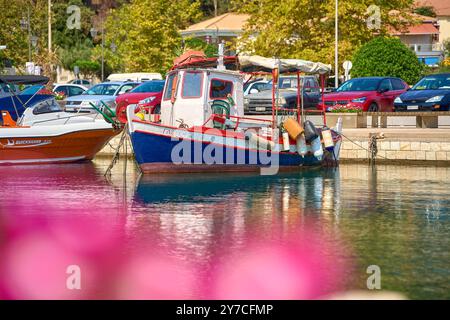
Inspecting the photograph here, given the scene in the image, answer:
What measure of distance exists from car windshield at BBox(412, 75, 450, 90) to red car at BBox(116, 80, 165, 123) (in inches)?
350

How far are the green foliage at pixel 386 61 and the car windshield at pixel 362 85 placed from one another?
10.7m

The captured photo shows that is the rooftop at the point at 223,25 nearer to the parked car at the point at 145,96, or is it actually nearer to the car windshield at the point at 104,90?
the car windshield at the point at 104,90

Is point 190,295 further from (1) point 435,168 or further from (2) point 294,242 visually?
(1) point 435,168

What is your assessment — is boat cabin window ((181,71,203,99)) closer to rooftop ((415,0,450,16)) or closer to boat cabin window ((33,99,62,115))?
boat cabin window ((33,99,62,115))

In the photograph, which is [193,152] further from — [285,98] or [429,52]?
[429,52]

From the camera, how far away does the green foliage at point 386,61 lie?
51312mm

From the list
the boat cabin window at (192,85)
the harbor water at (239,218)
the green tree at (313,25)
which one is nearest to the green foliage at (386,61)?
the green tree at (313,25)

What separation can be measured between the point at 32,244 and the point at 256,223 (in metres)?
4.26

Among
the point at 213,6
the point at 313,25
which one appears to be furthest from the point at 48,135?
the point at 213,6

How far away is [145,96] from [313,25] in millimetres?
20408

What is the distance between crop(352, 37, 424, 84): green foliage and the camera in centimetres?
5131

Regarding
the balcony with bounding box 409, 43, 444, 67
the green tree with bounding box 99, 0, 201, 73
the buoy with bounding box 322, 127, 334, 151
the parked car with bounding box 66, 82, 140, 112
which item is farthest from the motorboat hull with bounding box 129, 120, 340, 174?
the balcony with bounding box 409, 43, 444, 67

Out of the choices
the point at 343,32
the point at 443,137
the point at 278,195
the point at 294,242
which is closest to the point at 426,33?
the point at 343,32

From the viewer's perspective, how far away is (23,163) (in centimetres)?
3212
